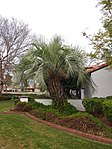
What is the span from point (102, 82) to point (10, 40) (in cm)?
2078

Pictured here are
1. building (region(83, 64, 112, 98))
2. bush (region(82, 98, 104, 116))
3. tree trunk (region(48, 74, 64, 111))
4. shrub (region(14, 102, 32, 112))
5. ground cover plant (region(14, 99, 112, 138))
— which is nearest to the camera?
ground cover plant (region(14, 99, 112, 138))

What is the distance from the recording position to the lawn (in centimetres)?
652

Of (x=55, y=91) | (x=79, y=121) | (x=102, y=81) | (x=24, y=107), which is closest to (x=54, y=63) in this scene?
(x=55, y=91)

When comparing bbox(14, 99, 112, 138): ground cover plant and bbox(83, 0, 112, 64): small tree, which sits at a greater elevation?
bbox(83, 0, 112, 64): small tree

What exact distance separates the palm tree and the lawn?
333cm

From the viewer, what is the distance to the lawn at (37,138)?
21.4 feet

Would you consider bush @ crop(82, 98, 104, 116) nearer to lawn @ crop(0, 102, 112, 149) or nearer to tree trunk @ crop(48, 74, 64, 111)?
tree trunk @ crop(48, 74, 64, 111)

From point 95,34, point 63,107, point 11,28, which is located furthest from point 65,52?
point 11,28

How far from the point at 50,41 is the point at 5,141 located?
7394 mm

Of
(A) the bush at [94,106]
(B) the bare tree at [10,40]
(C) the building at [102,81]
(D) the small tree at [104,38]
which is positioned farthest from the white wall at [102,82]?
(B) the bare tree at [10,40]

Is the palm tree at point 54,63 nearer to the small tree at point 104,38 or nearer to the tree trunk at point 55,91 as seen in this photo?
the tree trunk at point 55,91

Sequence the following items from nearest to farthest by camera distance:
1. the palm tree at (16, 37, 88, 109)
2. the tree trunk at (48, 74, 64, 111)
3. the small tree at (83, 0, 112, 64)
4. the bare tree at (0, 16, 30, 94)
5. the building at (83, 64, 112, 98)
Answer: the small tree at (83, 0, 112, 64) < the palm tree at (16, 37, 88, 109) < the tree trunk at (48, 74, 64, 111) < the building at (83, 64, 112, 98) < the bare tree at (0, 16, 30, 94)

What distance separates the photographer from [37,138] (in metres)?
7.27

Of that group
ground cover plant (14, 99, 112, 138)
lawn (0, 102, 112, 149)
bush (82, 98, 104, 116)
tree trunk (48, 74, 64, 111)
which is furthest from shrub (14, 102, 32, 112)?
bush (82, 98, 104, 116)
